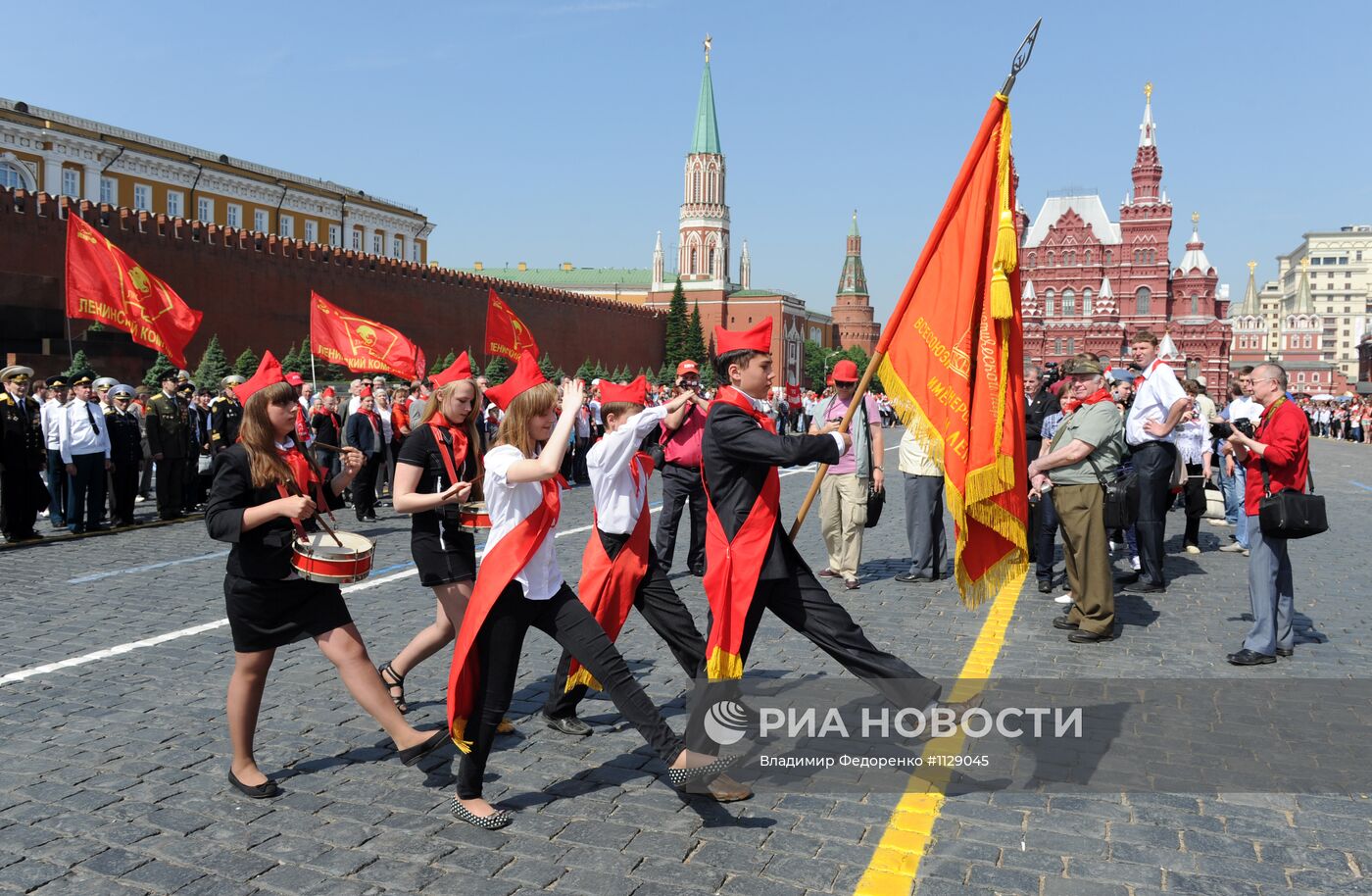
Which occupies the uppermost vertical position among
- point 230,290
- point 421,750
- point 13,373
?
point 230,290

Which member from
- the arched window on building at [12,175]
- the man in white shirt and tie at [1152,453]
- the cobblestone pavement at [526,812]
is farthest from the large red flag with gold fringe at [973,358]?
the arched window on building at [12,175]

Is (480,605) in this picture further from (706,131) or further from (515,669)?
(706,131)

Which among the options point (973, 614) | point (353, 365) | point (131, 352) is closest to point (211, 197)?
point (131, 352)

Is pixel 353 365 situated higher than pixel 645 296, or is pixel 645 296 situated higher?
pixel 645 296

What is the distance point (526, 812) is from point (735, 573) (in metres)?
1.20

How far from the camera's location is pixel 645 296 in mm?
122438

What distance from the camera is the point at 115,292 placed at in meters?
13.4

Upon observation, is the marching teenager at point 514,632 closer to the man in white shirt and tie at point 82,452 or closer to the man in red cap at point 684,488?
the man in red cap at point 684,488

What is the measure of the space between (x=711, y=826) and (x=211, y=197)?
211ft

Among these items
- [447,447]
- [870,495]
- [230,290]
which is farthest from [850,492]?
[230,290]

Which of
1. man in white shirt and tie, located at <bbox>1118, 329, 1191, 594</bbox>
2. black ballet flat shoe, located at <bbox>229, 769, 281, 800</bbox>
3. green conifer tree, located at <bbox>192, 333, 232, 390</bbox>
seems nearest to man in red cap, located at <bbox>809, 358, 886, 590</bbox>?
man in white shirt and tie, located at <bbox>1118, 329, 1191, 594</bbox>

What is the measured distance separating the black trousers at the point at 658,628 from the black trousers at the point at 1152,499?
504 cm

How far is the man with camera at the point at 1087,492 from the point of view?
677 cm

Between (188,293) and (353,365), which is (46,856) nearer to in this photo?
(353,365)
